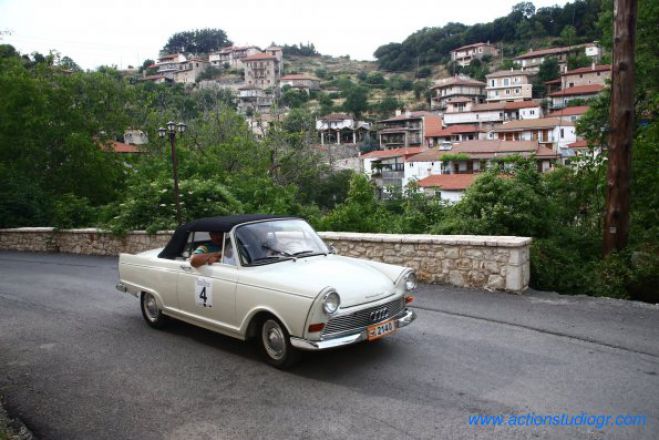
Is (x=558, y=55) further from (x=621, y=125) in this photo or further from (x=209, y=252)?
(x=209, y=252)

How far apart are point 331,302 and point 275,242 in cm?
145

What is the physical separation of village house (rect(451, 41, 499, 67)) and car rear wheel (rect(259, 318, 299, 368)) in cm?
14814

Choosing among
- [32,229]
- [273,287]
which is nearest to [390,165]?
[32,229]

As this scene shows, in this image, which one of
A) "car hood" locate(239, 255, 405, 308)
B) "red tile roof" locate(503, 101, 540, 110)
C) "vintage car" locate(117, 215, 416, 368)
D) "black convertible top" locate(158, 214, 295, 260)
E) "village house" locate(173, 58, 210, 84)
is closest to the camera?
"vintage car" locate(117, 215, 416, 368)

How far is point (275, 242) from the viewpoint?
6102 mm

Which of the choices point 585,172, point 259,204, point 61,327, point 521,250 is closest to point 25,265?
point 259,204

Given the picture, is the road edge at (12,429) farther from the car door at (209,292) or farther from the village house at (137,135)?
the village house at (137,135)

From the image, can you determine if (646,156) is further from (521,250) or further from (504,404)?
(504,404)

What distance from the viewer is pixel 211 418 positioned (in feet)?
14.3

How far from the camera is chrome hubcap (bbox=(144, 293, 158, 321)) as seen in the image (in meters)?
7.08

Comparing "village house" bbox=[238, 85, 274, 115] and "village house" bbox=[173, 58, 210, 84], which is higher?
"village house" bbox=[173, 58, 210, 84]

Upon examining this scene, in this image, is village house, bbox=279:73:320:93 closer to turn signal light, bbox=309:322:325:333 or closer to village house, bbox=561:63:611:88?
village house, bbox=561:63:611:88

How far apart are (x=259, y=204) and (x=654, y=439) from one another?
14996 millimetres

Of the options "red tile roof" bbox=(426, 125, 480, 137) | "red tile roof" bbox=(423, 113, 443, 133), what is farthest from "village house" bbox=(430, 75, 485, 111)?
"red tile roof" bbox=(426, 125, 480, 137)
